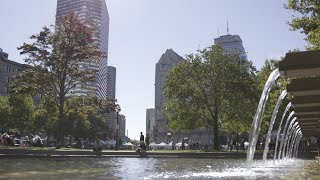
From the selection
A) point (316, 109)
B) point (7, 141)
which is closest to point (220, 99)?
point (7, 141)

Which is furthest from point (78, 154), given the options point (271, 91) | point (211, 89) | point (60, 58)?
point (271, 91)

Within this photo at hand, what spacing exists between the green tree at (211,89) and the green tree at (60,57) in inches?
489

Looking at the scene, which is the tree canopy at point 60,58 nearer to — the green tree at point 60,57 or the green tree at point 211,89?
the green tree at point 60,57

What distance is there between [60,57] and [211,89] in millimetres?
18286

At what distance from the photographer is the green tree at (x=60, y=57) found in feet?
120

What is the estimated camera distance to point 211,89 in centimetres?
4694

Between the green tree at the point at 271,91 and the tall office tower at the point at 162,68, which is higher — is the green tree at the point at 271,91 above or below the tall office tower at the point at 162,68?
below

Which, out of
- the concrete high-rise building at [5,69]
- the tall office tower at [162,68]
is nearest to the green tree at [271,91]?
the concrete high-rise building at [5,69]

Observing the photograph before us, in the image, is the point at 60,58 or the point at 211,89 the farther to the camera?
the point at 211,89


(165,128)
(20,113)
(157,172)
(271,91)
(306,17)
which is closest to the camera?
(157,172)

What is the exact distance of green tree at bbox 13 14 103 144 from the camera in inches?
1437

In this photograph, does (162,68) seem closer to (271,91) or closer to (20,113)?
(20,113)

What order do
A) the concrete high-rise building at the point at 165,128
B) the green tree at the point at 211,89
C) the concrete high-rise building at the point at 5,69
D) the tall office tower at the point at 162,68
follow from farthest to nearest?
the tall office tower at the point at 162,68, the concrete high-rise building at the point at 165,128, the concrete high-rise building at the point at 5,69, the green tree at the point at 211,89

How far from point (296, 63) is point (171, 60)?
174 metres
